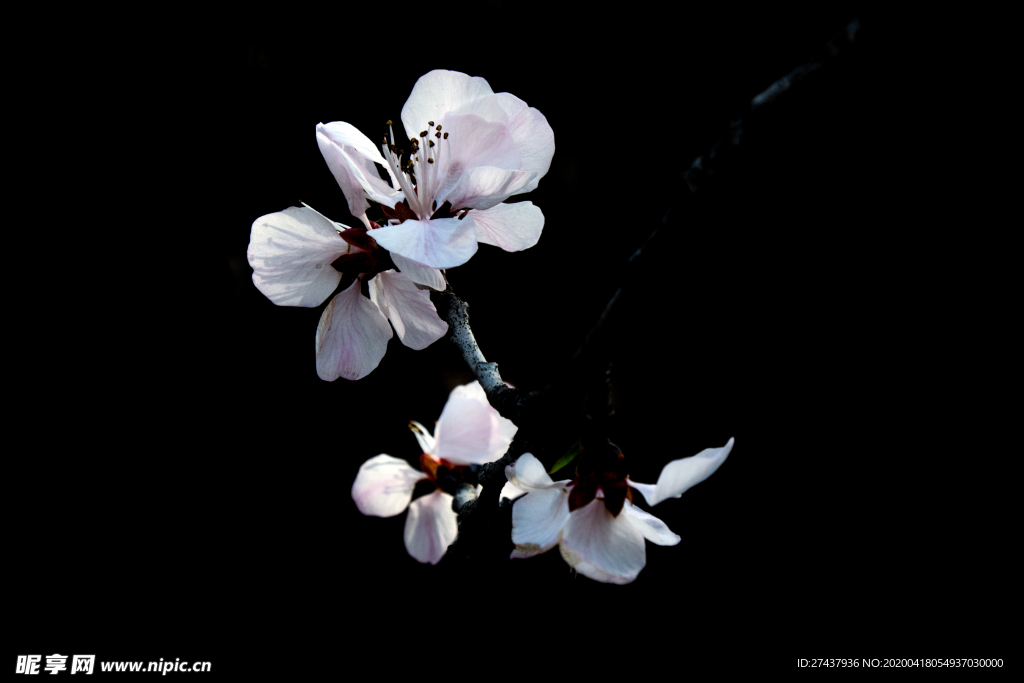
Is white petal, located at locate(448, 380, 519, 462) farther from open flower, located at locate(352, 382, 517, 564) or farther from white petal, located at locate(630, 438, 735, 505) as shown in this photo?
white petal, located at locate(630, 438, 735, 505)

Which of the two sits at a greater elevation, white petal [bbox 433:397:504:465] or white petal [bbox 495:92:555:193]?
white petal [bbox 495:92:555:193]

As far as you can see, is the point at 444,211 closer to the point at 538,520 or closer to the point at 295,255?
the point at 295,255

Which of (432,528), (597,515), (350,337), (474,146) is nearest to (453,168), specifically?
(474,146)

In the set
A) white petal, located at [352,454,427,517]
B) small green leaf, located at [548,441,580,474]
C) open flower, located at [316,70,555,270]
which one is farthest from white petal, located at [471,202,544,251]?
white petal, located at [352,454,427,517]

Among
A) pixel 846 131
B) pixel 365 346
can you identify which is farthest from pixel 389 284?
pixel 846 131

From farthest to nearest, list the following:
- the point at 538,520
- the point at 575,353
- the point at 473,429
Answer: the point at 473,429 < the point at 538,520 < the point at 575,353

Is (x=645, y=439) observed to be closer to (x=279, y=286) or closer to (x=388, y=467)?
(x=388, y=467)

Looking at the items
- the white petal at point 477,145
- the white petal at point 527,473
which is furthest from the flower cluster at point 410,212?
the white petal at point 527,473
